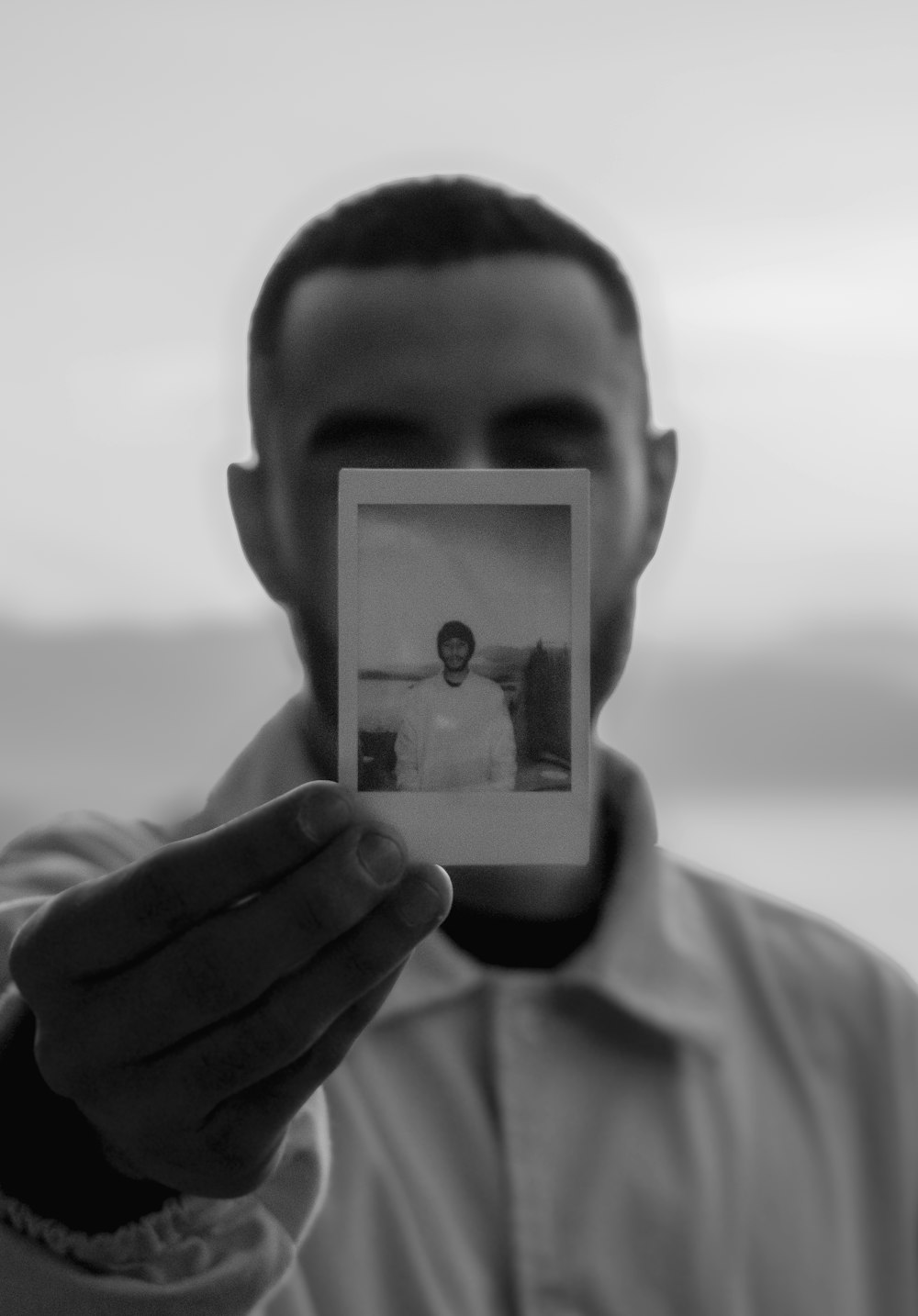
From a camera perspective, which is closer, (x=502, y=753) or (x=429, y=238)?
(x=502, y=753)

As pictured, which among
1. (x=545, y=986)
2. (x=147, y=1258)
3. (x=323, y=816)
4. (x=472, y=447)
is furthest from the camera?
(x=545, y=986)

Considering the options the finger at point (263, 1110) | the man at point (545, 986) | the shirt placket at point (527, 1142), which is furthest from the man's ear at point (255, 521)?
the finger at point (263, 1110)

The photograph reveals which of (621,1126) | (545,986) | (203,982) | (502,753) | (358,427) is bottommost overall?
(621,1126)

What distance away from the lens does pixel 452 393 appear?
1518 mm

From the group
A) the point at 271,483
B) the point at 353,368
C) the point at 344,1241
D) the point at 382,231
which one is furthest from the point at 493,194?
the point at 344,1241

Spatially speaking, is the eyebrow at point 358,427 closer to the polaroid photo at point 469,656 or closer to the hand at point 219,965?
the polaroid photo at point 469,656

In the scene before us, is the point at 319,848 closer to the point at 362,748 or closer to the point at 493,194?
the point at 362,748

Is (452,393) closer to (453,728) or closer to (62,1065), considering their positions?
(453,728)

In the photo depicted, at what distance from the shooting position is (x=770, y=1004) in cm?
173

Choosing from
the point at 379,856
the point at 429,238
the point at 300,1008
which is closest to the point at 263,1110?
the point at 300,1008

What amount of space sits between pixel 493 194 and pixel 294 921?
1.09 m

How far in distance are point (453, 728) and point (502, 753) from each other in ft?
0.13

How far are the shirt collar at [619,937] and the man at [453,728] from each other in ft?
2.41

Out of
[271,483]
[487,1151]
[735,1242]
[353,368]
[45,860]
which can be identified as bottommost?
[735,1242]
